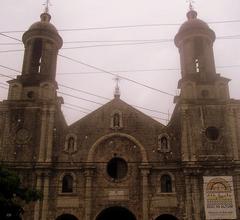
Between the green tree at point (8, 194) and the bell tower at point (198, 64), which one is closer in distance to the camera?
the green tree at point (8, 194)

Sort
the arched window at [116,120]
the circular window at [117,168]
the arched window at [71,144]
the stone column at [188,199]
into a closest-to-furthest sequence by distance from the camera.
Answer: the stone column at [188,199] → the circular window at [117,168] → the arched window at [71,144] → the arched window at [116,120]

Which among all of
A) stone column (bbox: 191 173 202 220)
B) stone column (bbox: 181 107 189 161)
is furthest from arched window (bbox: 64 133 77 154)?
stone column (bbox: 191 173 202 220)

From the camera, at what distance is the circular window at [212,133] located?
30516mm

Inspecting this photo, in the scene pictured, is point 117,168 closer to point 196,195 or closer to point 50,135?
point 50,135

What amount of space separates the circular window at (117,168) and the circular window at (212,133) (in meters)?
6.38

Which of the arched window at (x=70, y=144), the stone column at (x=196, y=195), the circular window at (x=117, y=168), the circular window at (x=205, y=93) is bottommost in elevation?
the stone column at (x=196, y=195)

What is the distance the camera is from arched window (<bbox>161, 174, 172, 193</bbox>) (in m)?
29.2

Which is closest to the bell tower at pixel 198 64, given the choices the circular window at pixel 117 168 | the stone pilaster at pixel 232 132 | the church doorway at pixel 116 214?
the stone pilaster at pixel 232 132

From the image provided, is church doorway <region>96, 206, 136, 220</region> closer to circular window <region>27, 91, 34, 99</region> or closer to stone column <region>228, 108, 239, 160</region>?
stone column <region>228, 108, 239, 160</region>

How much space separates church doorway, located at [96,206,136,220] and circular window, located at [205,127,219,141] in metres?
7.96

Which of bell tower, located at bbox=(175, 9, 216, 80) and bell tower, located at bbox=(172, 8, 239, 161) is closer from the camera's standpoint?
bell tower, located at bbox=(172, 8, 239, 161)

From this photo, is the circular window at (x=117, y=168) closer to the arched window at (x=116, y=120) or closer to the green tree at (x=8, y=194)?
the arched window at (x=116, y=120)

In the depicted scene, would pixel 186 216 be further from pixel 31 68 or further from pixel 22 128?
pixel 31 68

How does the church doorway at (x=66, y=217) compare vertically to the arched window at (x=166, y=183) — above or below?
below
